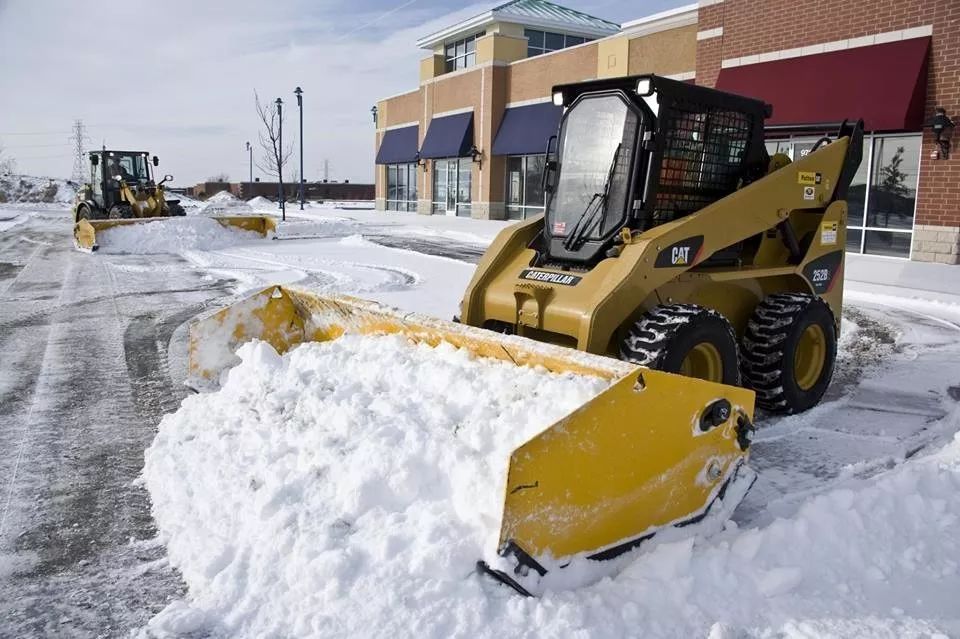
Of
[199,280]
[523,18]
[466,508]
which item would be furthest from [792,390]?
[523,18]

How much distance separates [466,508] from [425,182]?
105 feet

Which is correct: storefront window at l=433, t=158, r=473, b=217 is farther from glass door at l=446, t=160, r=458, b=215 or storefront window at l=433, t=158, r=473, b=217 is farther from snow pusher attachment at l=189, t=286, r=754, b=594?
snow pusher attachment at l=189, t=286, r=754, b=594

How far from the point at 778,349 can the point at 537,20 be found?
27.5m

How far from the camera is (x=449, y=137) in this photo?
30922mm

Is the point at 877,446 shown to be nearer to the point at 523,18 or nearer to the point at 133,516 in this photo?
the point at 133,516

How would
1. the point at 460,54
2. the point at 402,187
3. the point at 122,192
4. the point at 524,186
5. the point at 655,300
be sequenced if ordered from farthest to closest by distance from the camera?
the point at 402,187 → the point at 460,54 → the point at 524,186 → the point at 122,192 → the point at 655,300

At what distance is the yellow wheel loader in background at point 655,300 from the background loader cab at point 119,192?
18029 mm

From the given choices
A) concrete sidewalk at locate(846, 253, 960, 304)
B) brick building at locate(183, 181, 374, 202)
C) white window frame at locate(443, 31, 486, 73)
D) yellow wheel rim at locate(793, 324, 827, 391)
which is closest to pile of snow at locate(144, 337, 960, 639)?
yellow wheel rim at locate(793, 324, 827, 391)

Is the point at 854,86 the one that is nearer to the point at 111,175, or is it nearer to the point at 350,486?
the point at 350,486

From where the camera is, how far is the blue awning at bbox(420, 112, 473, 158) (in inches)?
1178

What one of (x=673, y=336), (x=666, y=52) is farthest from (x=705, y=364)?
(x=666, y=52)

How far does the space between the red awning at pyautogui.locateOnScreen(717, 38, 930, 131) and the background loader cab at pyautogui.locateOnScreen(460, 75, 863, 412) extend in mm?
8787

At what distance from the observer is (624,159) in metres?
5.45

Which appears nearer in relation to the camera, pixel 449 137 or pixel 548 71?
pixel 548 71
